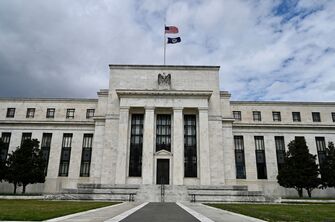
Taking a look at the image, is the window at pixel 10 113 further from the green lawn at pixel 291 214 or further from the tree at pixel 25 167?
the green lawn at pixel 291 214

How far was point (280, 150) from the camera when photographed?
42312mm

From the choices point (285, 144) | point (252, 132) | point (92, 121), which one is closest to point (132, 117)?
point (92, 121)

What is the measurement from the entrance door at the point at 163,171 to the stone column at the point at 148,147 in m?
1.47

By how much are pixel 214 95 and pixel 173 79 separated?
687cm

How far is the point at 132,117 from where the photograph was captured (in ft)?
134

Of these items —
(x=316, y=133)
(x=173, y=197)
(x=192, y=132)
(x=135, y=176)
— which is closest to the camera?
(x=173, y=197)

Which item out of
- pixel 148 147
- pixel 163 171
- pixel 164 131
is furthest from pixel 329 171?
pixel 148 147

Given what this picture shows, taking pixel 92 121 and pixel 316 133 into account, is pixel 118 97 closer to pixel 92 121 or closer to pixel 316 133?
pixel 92 121

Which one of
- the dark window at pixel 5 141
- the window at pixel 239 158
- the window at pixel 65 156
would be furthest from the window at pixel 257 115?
the dark window at pixel 5 141

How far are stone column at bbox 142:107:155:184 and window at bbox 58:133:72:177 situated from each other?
13.0m

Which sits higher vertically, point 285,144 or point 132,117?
point 132,117

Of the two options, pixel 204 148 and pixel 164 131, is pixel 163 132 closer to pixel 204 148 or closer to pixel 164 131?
pixel 164 131

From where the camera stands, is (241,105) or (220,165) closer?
(220,165)

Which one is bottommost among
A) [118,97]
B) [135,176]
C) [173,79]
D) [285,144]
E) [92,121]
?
[135,176]
